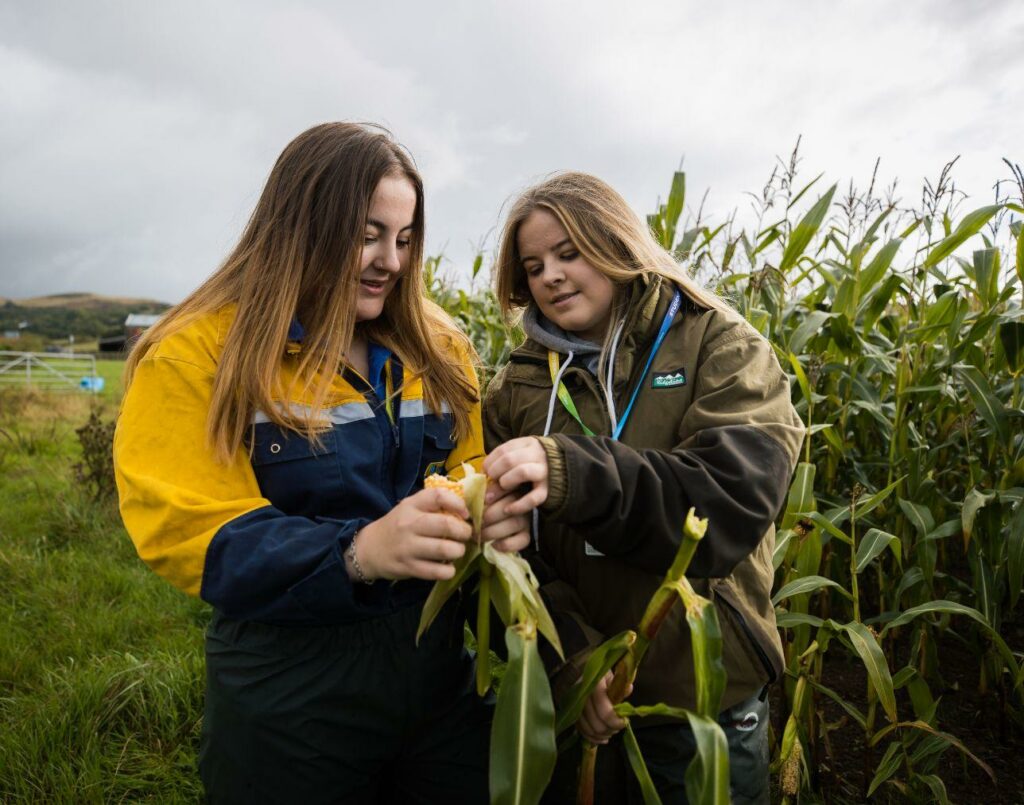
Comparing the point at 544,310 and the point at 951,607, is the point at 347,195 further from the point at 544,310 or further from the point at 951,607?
the point at 951,607

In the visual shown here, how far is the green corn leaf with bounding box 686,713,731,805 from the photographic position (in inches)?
48.9

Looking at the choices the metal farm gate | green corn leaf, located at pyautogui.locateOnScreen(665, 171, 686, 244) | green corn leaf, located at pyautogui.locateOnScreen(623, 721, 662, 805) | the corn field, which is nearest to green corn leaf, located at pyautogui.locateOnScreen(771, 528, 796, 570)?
the corn field

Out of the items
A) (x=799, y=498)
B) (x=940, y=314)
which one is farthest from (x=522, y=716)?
(x=940, y=314)

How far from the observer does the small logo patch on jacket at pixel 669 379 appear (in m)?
1.79

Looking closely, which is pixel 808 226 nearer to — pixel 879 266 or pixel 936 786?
pixel 879 266

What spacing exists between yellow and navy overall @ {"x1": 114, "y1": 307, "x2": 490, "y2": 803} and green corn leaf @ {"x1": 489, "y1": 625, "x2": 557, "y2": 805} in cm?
44

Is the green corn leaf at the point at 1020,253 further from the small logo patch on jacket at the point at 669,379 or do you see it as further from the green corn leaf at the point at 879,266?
the small logo patch on jacket at the point at 669,379

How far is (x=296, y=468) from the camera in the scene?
1.73 meters

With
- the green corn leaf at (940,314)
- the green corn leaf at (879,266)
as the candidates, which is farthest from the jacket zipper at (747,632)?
the green corn leaf at (879,266)

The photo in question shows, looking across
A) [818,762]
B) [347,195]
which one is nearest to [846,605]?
[818,762]

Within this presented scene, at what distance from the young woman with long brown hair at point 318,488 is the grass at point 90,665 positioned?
0.99 metres

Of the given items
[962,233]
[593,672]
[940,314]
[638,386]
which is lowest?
[593,672]

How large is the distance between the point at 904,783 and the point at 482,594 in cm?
196

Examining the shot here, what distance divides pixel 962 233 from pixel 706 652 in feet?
7.55
